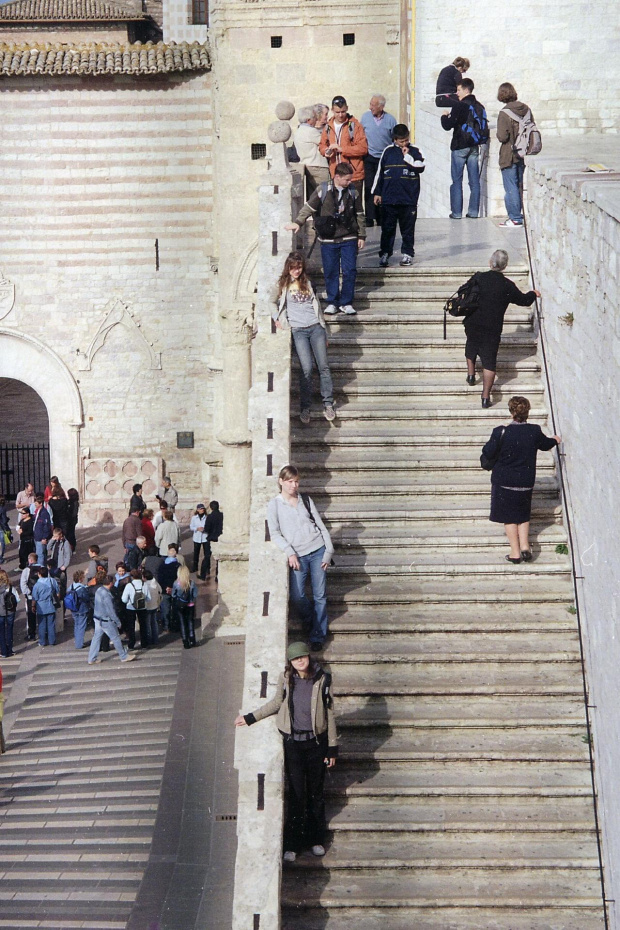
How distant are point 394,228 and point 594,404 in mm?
3901

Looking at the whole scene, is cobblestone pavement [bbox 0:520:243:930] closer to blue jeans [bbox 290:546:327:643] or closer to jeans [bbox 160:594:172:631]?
jeans [bbox 160:594:172:631]

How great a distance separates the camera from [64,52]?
72.4 ft

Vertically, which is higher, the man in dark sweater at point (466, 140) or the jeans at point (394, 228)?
the man in dark sweater at point (466, 140)

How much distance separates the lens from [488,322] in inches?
412

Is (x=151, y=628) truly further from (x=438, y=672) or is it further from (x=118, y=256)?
(x=438, y=672)

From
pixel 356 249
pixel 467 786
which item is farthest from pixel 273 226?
pixel 467 786

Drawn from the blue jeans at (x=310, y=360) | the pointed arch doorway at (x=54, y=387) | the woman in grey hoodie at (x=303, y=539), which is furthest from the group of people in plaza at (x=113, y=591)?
the woman in grey hoodie at (x=303, y=539)

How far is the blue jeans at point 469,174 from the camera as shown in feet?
50.9

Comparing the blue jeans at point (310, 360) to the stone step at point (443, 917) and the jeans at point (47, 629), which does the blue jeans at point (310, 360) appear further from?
the jeans at point (47, 629)

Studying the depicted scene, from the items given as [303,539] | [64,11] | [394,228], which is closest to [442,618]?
[303,539]

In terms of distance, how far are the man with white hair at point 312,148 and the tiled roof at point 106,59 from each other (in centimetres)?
798

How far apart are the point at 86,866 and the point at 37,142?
44.9 ft

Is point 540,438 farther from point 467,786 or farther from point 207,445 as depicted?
point 207,445

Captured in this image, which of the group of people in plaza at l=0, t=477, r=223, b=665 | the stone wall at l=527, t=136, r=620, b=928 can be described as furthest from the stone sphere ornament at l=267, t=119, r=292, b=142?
the group of people in plaza at l=0, t=477, r=223, b=665
